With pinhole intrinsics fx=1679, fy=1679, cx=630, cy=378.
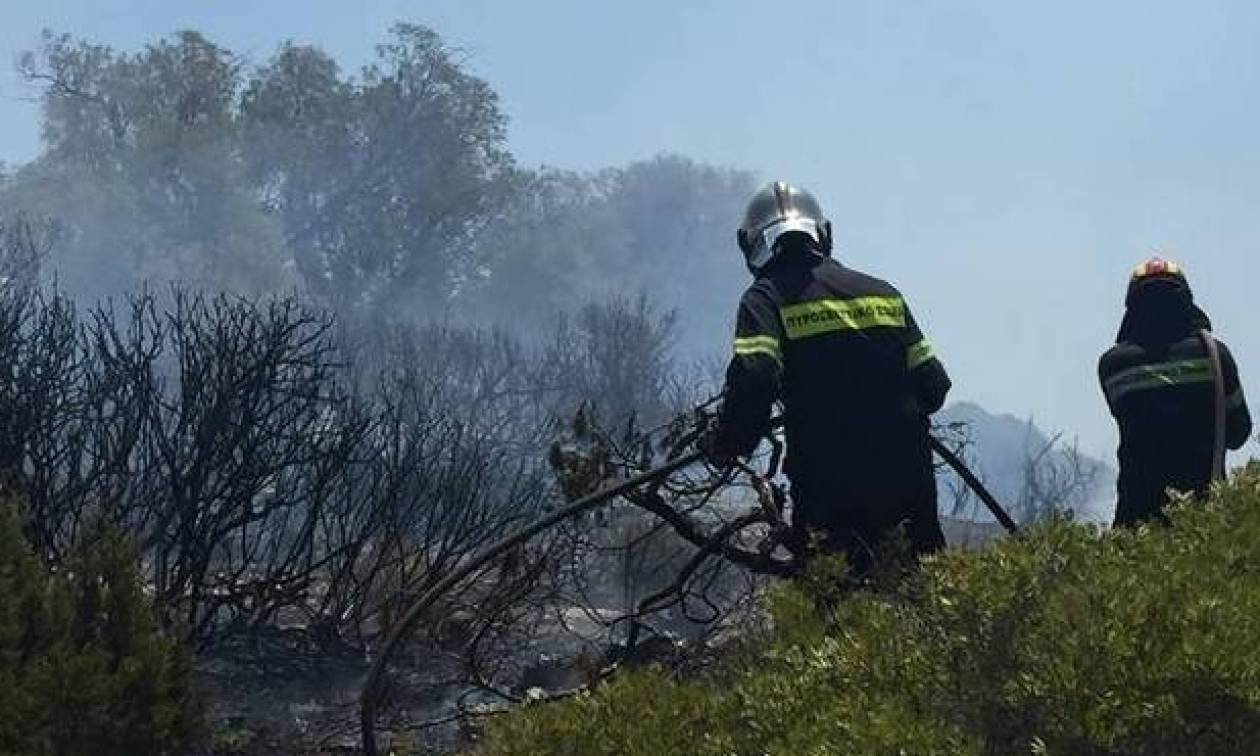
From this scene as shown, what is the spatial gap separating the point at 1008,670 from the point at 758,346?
6.45 feet

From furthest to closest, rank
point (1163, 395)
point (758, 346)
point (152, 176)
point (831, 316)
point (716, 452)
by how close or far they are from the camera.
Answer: point (152, 176), point (1163, 395), point (831, 316), point (758, 346), point (716, 452)

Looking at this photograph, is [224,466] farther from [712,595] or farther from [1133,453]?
[712,595]

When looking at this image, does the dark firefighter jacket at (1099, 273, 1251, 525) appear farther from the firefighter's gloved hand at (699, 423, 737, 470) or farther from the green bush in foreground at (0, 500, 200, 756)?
the green bush in foreground at (0, 500, 200, 756)

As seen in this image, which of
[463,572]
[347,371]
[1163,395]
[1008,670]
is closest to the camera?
[1008,670]

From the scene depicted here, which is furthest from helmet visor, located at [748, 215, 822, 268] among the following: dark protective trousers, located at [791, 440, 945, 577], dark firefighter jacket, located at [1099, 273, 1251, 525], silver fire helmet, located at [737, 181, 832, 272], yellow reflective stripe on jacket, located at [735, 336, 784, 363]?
dark firefighter jacket, located at [1099, 273, 1251, 525]

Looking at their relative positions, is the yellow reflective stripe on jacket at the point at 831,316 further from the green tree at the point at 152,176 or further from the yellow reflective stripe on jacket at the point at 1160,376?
the green tree at the point at 152,176

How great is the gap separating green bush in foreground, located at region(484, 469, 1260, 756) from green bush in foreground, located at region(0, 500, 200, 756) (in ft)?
6.02

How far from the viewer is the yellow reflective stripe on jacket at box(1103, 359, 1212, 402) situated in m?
5.46

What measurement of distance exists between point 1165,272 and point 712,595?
362 inches

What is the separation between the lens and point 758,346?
419 centimetres

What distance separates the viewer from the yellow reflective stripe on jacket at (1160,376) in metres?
5.46

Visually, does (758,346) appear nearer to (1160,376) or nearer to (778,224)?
(778,224)

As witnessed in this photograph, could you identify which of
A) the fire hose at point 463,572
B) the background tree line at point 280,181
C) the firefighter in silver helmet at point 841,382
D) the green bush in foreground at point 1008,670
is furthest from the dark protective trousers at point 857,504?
the background tree line at point 280,181

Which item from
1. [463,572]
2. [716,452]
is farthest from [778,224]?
[463,572]
